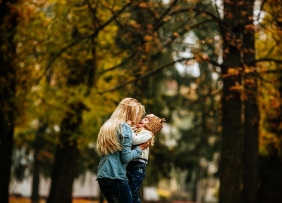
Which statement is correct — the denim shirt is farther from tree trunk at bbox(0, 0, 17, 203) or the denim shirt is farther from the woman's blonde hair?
tree trunk at bbox(0, 0, 17, 203)

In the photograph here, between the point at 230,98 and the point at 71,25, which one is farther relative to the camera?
the point at 71,25

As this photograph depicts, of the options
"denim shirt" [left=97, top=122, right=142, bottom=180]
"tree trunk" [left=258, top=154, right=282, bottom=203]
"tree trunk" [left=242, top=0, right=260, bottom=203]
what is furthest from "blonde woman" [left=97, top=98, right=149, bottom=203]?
"tree trunk" [left=258, top=154, right=282, bottom=203]

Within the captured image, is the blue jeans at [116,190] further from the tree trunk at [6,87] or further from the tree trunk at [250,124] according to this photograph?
the tree trunk at [6,87]

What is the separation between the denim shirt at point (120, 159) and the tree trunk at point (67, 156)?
11.9 metres

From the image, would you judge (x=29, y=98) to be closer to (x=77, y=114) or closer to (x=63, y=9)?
A: (x=77, y=114)

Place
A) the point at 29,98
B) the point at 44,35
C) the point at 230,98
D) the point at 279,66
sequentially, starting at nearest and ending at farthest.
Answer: the point at 230,98
the point at 279,66
the point at 44,35
the point at 29,98

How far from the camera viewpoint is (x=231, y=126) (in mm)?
13180

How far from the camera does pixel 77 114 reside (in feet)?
59.6

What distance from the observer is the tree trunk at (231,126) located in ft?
43.1

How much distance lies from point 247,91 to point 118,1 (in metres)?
3.46

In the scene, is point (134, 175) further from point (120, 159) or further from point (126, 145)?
point (126, 145)

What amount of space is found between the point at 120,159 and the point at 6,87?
10.9 m

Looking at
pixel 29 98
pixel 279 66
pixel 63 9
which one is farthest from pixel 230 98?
pixel 29 98

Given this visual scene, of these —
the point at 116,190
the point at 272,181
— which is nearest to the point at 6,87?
the point at 272,181
